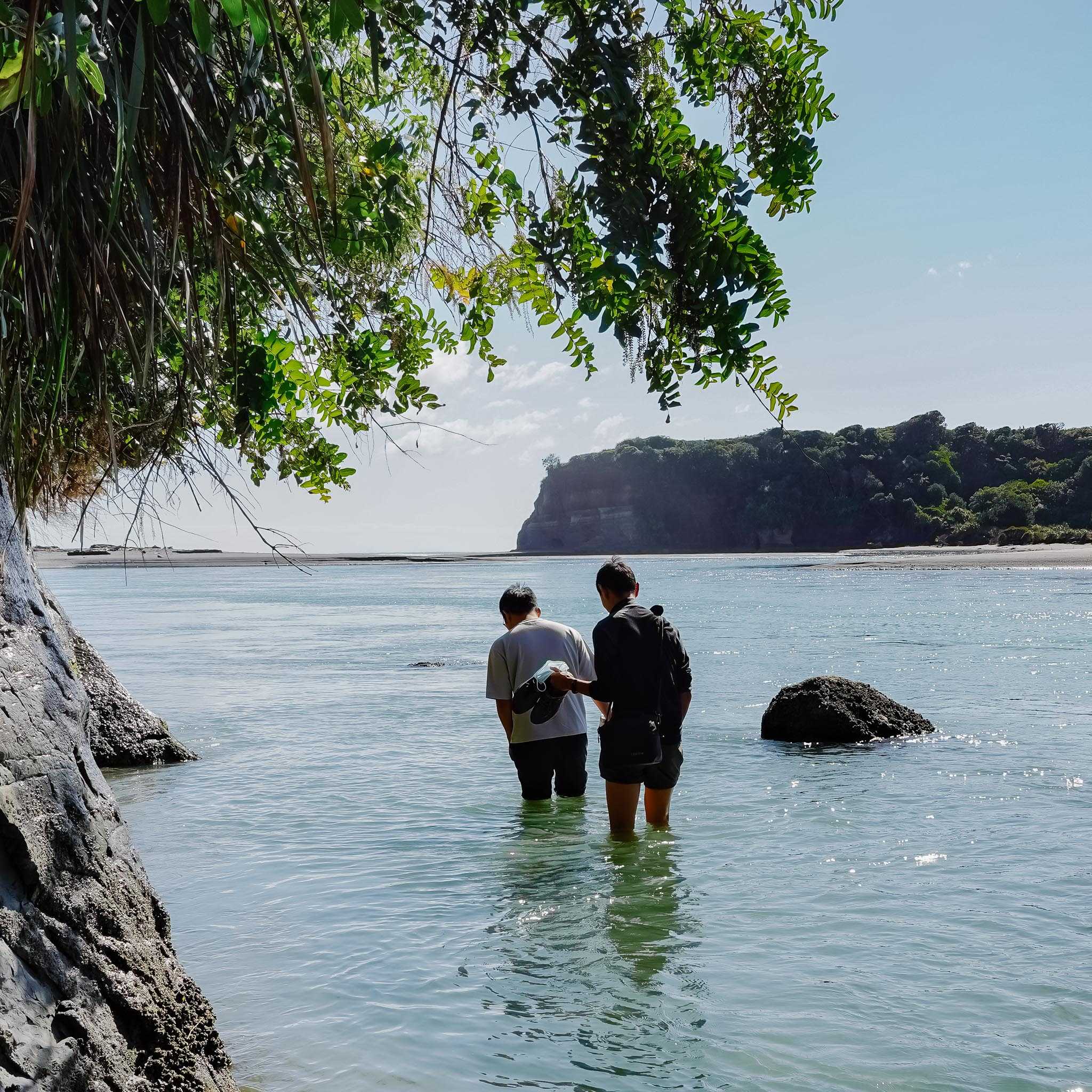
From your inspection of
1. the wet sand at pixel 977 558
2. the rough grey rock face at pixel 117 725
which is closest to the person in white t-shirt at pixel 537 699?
the rough grey rock face at pixel 117 725

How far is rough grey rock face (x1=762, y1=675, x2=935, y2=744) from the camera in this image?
1231 centimetres

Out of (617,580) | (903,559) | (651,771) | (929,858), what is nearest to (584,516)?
(903,559)

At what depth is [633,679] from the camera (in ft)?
21.1

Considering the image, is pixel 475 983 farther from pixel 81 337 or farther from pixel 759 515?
pixel 759 515

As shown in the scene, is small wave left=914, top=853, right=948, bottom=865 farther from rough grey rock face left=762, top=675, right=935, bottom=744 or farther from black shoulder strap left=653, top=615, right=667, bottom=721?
rough grey rock face left=762, top=675, right=935, bottom=744

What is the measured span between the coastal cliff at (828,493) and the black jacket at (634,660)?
73625 mm

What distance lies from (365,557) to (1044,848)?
17083 cm

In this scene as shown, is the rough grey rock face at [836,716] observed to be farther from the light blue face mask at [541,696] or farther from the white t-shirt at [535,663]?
the light blue face mask at [541,696]

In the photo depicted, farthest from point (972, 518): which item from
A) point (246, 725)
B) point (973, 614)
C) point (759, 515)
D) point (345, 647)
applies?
point (246, 725)

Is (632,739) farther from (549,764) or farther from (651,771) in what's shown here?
(549,764)

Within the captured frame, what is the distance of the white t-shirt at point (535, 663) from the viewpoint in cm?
714

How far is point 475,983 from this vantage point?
5.31 metres

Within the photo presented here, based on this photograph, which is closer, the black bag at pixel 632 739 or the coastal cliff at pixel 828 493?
the black bag at pixel 632 739

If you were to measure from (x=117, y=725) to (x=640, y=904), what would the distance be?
22.1 feet
